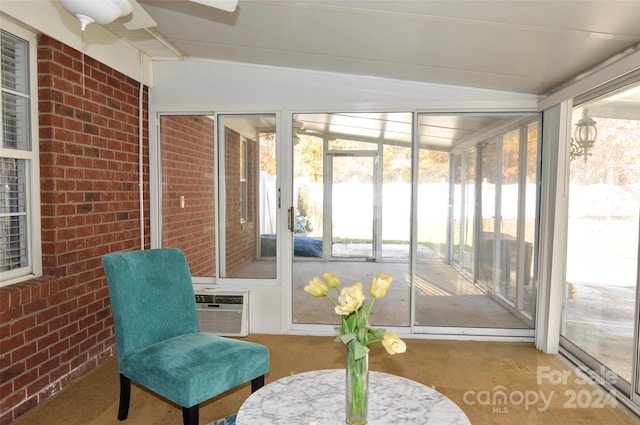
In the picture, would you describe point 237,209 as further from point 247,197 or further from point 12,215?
point 12,215

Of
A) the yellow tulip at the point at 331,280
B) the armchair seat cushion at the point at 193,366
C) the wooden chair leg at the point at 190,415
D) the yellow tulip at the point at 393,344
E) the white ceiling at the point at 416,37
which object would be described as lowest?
the wooden chair leg at the point at 190,415

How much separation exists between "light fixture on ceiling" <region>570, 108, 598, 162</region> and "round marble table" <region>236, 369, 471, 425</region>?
93.0 inches

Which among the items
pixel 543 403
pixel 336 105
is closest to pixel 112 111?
pixel 336 105

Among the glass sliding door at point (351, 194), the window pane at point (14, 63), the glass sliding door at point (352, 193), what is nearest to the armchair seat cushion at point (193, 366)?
the glass sliding door at point (351, 194)

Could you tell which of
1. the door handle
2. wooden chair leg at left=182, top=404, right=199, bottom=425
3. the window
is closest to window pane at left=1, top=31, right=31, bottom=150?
the window

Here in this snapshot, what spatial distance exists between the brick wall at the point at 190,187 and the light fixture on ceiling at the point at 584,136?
306cm

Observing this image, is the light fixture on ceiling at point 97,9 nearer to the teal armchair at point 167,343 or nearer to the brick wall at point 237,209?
the teal armchair at point 167,343

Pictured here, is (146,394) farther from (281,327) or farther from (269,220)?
(269,220)

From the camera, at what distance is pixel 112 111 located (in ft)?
10.6

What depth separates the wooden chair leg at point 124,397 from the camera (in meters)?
2.25

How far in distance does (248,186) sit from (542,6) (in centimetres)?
268

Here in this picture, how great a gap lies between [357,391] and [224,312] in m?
2.43

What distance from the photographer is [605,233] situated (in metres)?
2.80

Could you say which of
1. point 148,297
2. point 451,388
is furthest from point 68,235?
point 451,388
